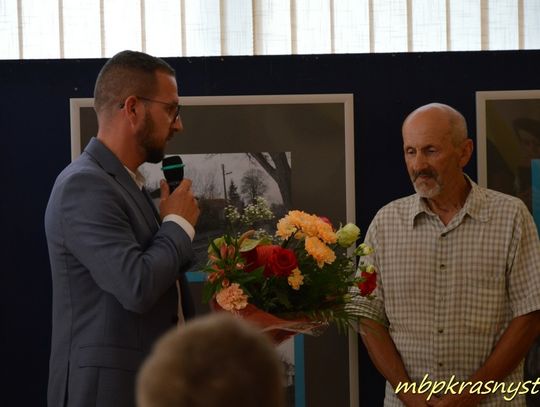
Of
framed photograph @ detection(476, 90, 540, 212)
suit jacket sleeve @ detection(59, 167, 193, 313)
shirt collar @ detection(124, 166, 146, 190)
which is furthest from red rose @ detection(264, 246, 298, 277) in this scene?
framed photograph @ detection(476, 90, 540, 212)

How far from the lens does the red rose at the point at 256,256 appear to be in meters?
2.83

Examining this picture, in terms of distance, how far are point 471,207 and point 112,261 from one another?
1.74 m

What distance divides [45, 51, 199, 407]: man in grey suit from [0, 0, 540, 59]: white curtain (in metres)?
1.74

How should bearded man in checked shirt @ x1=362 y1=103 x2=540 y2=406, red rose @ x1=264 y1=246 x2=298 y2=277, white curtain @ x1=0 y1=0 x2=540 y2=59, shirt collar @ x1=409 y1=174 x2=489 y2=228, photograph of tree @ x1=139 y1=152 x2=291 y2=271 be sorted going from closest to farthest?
red rose @ x1=264 y1=246 x2=298 y2=277
bearded man in checked shirt @ x1=362 y1=103 x2=540 y2=406
shirt collar @ x1=409 y1=174 x2=489 y2=228
photograph of tree @ x1=139 y1=152 x2=291 y2=271
white curtain @ x1=0 y1=0 x2=540 y2=59

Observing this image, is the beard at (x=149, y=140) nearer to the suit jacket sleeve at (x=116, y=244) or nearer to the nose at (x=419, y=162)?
the suit jacket sleeve at (x=116, y=244)

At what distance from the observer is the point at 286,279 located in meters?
2.83

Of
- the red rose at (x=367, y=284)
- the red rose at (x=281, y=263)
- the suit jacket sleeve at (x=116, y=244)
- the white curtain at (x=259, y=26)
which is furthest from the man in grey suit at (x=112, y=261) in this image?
the white curtain at (x=259, y=26)

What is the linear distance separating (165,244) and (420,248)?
1.45m

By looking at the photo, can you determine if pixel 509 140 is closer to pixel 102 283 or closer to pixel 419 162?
pixel 419 162

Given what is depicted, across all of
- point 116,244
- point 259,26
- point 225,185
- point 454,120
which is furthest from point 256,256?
point 259,26

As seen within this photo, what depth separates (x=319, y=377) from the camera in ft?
13.4

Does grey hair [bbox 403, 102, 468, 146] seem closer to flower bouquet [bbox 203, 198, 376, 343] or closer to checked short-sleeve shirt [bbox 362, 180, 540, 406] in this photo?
checked short-sleeve shirt [bbox 362, 180, 540, 406]

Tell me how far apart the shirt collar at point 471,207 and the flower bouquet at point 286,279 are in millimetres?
885

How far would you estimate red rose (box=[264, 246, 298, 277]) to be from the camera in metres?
2.76
